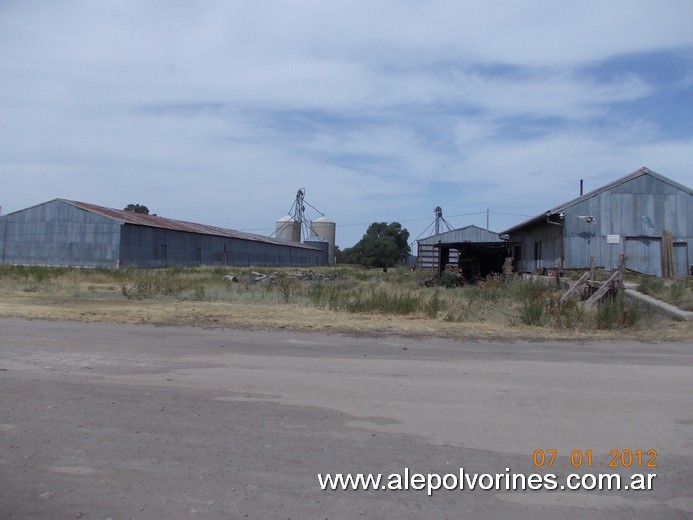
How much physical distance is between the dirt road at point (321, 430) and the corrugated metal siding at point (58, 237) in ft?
142

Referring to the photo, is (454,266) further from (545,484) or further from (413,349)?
(545,484)

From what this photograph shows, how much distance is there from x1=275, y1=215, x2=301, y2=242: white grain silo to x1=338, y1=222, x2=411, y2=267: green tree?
973 cm

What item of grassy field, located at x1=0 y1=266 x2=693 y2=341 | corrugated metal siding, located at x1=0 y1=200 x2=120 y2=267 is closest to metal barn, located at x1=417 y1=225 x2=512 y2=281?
grassy field, located at x1=0 y1=266 x2=693 y2=341

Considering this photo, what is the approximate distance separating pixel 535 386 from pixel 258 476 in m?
4.45

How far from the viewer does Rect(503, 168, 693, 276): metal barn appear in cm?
2891

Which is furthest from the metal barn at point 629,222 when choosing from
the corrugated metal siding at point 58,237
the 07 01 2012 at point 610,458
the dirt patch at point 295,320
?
the corrugated metal siding at point 58,237

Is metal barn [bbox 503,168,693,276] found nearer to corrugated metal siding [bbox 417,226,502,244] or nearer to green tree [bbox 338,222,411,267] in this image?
corrugated metal siding [bbox 417,226,502,244]

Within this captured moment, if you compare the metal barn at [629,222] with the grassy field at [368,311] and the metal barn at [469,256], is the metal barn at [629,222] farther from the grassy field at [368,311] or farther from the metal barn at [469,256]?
the metal barn at [469,256]

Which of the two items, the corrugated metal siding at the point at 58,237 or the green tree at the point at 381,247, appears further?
the green tree at the point at 381,247

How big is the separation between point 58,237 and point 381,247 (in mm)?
53303

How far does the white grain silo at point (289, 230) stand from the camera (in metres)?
103

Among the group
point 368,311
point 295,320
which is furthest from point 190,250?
point 295,320

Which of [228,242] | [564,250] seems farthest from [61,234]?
[564,250]

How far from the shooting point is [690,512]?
4.47 metres
